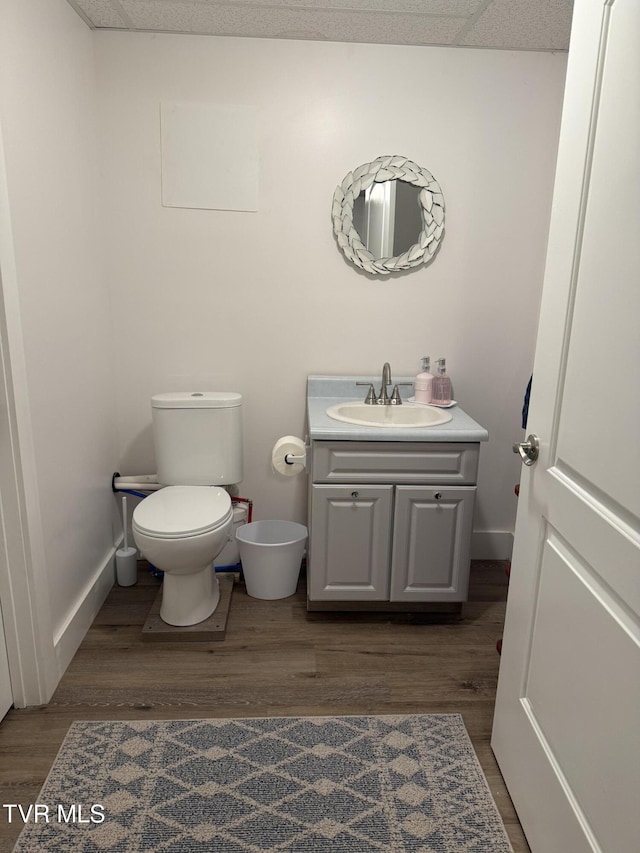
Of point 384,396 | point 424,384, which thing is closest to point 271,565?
point 384,396

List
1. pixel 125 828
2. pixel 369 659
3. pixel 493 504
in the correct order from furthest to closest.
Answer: pixel 493 504 → pixel 369 659 → pixel 125 828

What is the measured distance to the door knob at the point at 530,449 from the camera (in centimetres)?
152

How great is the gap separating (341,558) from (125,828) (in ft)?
3.75

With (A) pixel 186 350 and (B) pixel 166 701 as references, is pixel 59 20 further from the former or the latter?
(B) pixel 166 701

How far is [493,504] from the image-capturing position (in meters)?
3.02

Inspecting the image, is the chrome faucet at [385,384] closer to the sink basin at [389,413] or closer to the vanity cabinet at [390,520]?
the sink basin at [389,413]

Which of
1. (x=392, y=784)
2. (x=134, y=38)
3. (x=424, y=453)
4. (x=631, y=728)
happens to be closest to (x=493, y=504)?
(x=424, y=453)

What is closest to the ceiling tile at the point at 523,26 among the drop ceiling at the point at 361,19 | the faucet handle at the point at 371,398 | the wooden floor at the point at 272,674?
the drop ceiling at the point at 361,19

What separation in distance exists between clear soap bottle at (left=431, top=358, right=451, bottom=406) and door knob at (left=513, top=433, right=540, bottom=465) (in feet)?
3.65

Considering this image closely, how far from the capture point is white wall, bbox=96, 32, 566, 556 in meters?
2.54

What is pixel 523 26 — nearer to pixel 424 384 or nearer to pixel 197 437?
pixel 424 384

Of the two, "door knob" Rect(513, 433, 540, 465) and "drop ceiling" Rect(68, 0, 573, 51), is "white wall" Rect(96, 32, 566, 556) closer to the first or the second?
"drop ceiling" Rect(68, 0, 573, 51)

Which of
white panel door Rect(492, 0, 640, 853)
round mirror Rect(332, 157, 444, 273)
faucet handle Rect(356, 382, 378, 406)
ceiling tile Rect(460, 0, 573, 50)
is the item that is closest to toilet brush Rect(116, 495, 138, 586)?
faucet handle Rect(356, 382, 378, 406)

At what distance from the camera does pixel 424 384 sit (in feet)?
8.79
